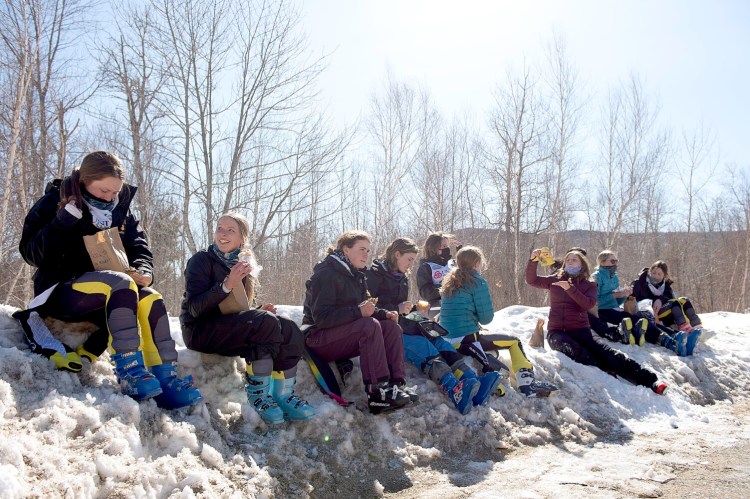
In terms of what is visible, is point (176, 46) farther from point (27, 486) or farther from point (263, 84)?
point (27, 486)

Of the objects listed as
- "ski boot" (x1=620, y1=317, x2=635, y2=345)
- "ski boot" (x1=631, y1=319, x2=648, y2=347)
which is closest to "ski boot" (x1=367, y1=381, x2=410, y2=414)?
"ski boot" (x1=620, y1=317, x2=635, y2=345)

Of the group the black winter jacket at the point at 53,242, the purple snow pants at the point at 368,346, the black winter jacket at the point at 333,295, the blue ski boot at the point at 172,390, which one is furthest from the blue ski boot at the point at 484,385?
the black winter jacket at the point at 53,242

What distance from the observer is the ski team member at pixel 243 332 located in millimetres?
3596

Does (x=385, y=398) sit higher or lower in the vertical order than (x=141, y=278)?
lower

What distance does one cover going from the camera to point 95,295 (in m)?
3.18

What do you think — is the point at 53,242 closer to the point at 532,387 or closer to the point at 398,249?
the point at 398,249

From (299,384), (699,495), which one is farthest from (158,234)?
(699,495)

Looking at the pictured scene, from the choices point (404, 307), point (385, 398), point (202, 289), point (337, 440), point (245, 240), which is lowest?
point (337, 440)

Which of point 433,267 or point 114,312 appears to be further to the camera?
point 433,267

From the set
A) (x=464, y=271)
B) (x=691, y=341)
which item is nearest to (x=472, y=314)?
(x=464, y=271)

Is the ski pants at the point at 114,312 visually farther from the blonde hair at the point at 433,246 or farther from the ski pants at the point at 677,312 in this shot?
the ski pants at the point at 677,312

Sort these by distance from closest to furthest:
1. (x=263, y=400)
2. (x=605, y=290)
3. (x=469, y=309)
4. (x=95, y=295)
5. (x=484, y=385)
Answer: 1. (x=95, y=295)
2. (x=263, y=400)
3. (x=484, y=385)
4. (x=469, y=309)
5. (x=605, y=290)

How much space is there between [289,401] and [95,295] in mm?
1449

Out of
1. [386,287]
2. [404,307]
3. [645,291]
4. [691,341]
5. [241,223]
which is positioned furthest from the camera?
[645,291]
